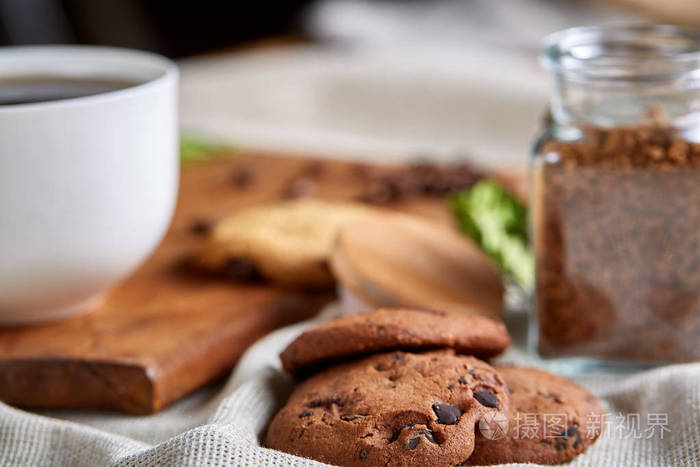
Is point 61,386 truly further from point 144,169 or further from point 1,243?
point 144,169

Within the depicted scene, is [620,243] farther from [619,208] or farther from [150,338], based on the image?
[150,338]

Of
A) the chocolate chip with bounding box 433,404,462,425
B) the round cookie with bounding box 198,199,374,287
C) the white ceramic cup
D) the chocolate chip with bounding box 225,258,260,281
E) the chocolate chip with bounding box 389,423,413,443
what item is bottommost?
the chocolate chip with bounding box 225,258,260,281

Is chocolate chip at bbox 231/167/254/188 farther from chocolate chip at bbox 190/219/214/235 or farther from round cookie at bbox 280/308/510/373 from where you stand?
round cookie at bbox 280/308/510/373

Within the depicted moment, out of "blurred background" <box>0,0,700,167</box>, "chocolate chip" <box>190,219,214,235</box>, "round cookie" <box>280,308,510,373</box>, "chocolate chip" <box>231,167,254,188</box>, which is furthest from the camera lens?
"blurred background" <box>0,0,700,167</box>

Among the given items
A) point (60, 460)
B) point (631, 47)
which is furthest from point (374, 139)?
point (60, 460)

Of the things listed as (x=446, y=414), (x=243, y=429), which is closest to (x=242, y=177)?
(x=243, y=429)

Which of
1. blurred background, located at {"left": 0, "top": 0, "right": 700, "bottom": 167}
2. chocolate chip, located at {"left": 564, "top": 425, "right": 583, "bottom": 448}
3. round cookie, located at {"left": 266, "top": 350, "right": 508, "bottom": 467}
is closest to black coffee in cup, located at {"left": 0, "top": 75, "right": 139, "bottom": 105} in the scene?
round cookie, located at {"left": 266, "top": 350, "right": 508, "bottom": 467}
